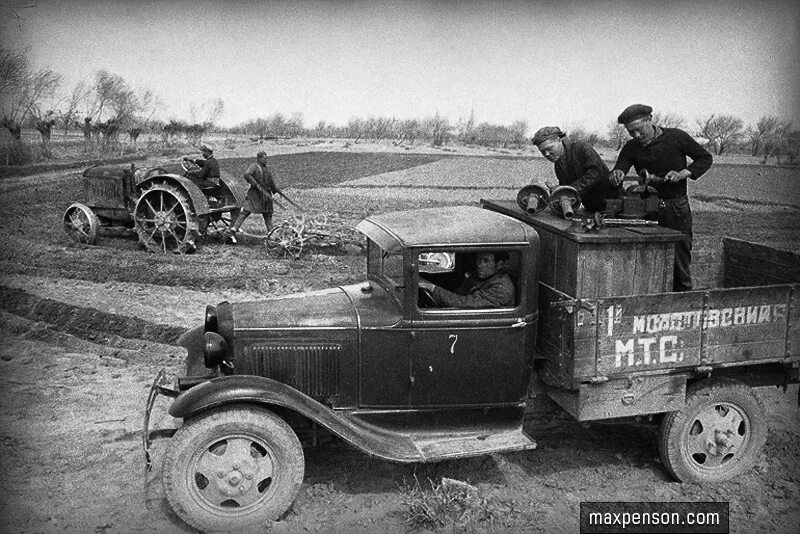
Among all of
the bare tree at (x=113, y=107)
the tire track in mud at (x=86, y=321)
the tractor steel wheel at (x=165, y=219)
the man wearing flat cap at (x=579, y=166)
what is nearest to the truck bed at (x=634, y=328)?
the man wearing flat cap at (x=579, y=166)

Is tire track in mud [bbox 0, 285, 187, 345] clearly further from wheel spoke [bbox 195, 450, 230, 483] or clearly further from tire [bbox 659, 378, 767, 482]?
tire [bbox 659, 378, 767, 482]

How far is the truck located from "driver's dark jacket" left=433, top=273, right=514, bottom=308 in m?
0.05

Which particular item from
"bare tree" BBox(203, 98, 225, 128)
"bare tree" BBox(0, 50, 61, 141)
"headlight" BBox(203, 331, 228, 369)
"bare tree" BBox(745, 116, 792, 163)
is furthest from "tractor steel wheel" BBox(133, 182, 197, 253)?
"bare tree" BBox(745, 116, 792, 163)

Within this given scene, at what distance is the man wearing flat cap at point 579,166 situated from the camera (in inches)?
212

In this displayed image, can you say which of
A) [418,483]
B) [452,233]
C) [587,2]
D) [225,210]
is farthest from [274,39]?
[418,483]

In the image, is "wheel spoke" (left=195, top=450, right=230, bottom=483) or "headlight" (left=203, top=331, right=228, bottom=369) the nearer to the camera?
"wheel spoke" (left=195, top=450, right=230, bottom=483)

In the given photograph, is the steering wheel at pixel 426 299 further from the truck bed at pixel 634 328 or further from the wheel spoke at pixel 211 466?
the wheel spoke at pixel 211 466

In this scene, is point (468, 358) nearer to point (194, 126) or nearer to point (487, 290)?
point (487, 290)

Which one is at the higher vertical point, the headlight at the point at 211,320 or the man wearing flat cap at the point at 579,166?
the man wearing flat cap at the point at 579,166

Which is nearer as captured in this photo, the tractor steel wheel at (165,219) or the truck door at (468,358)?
the truck door at (468,358)

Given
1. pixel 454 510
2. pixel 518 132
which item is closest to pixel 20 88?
pixel 454 510

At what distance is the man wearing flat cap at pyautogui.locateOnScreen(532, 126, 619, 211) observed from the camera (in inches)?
212

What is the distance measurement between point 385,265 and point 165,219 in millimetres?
7869

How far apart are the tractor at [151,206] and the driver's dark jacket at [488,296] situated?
7980 millimetres
